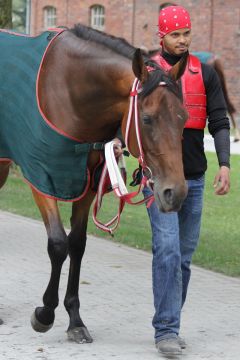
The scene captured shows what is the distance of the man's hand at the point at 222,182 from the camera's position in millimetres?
5699

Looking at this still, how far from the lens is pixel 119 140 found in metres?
5.88

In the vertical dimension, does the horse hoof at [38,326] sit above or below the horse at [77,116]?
below

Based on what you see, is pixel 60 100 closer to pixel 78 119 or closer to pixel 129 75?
pixel 78 119

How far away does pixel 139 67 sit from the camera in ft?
17.1

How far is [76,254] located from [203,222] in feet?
20.2

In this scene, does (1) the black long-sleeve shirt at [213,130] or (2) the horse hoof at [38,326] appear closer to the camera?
(1) the black long-sleeve shirt at [213,130]

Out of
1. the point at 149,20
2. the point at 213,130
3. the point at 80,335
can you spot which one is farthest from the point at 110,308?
the point at 149,20

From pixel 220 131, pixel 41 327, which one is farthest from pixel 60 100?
pixel 41 327

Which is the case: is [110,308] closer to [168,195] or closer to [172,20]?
[168,195]

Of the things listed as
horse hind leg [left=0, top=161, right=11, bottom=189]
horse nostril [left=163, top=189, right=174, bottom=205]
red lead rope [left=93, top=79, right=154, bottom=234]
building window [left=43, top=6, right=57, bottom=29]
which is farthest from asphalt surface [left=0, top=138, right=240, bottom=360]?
building window [left=43, top=6, right=57, bottom=29]

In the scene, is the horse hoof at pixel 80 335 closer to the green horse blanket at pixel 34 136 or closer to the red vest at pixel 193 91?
the green horse blanket at pixel 34 136

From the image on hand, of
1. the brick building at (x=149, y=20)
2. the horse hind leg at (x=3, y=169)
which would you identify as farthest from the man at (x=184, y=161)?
the brick building at (x=149, y=20)

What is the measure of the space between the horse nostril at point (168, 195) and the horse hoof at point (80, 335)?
1378mm

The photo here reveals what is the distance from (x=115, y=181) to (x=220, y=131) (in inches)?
28.8
